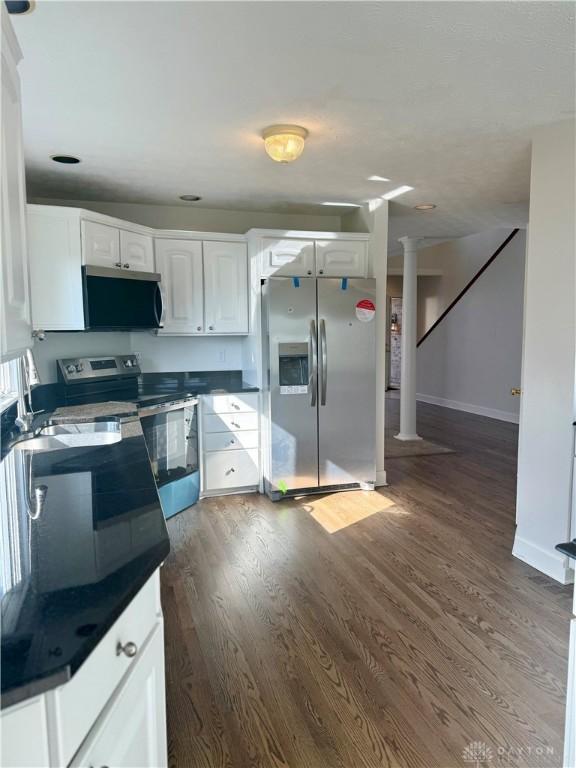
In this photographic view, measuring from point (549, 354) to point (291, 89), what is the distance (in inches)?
73.2

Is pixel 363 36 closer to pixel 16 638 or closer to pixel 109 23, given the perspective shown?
pixel 109 23

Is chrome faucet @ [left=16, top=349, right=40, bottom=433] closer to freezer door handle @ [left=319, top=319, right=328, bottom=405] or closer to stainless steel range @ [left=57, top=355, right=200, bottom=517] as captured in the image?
stainless steel range @ [left=57, top=355, right=200, bottom=517]

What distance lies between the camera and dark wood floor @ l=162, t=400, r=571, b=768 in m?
1.67

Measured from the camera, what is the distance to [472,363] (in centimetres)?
790

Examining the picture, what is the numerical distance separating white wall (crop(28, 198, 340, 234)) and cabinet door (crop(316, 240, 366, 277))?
637 millimetres

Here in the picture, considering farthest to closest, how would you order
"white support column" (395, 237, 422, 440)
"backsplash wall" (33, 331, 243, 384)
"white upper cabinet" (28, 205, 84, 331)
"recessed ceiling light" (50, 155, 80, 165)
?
"white support column" (395, 237, 422, 440) → "backsplash wall" (33, 331, 243, 384) → "white upper cabinet" (28, 205, 84, 331) → "recessed ceiling light" (50, 155, 80, 165)

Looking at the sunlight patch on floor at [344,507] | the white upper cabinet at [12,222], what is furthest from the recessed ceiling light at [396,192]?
the white upper cabinet at [12,222]

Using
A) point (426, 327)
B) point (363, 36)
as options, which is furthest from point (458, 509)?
point (426, 327)

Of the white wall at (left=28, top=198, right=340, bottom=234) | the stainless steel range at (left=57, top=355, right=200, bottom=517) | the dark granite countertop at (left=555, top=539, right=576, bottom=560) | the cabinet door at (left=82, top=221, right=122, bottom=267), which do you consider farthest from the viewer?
the white wall at (left=28, top=198, right=340, bottom=234)

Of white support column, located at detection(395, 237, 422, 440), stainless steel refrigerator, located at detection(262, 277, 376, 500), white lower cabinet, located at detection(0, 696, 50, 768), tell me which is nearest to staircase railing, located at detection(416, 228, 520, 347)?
white support column, located at detection(395, 237, 422, 440)

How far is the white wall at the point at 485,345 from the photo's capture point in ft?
23.2

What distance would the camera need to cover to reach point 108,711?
0.92 metres

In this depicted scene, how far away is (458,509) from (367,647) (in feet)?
6.37

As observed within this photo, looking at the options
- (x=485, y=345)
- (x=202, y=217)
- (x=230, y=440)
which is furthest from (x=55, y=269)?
(x=485, y=345)
